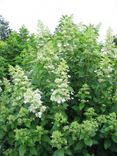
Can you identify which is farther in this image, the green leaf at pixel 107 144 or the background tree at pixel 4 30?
the background tree at pixel 4 30

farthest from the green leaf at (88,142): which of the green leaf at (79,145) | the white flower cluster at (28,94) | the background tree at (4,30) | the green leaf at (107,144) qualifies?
the background tree at (4,30)

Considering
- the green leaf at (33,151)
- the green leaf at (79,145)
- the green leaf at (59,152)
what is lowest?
the green leaf at (59,152)

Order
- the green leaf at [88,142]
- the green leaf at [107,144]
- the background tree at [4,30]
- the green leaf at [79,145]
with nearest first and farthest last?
1. the green leaf at [88,142]
2. the green leaf at [79,145]
3. the green leaf at [107,144]
4. the background tree at [4,30]

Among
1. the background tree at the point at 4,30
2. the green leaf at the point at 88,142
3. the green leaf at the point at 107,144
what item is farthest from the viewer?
the background tree at the point at 4,30

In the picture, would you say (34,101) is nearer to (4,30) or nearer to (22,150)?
(22,150)

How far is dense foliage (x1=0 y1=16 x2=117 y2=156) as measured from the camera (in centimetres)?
385

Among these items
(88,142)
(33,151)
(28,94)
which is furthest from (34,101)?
(88,142)

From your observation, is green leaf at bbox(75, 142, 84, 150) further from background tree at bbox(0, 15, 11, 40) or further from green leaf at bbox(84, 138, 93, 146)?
background tree at bbox(0, 15, 11, 40)

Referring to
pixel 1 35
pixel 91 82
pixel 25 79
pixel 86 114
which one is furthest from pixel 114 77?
pixel 1 35

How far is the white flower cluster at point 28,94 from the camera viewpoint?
3.85 meters

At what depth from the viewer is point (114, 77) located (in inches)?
168

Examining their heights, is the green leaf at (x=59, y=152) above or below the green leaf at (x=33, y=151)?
below

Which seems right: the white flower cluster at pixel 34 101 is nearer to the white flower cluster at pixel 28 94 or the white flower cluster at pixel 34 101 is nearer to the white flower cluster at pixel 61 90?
the white flower cluster at pixel 28 94

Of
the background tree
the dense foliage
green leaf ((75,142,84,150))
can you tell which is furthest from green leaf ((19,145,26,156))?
the background tree
